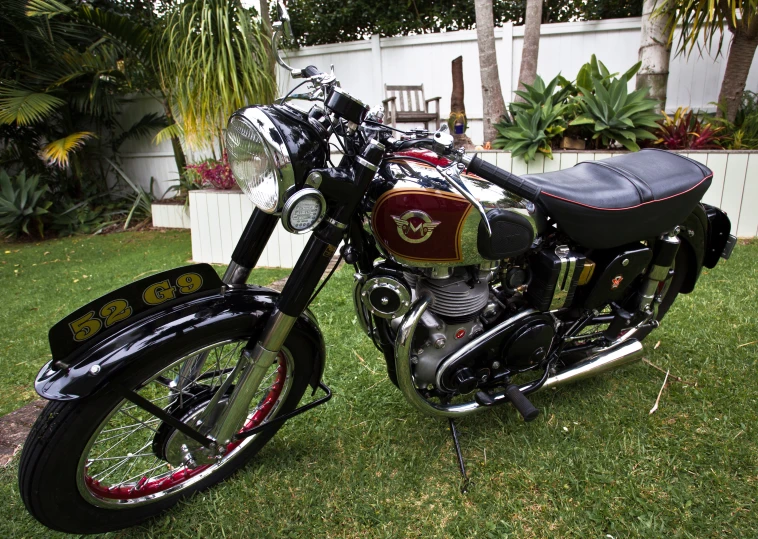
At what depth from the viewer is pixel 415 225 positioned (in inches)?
50.4

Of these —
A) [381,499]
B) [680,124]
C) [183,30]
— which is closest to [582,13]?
[680,124]

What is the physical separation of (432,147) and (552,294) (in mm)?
666

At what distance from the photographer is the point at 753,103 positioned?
181 inches

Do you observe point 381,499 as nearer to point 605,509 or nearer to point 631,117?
point 605,509

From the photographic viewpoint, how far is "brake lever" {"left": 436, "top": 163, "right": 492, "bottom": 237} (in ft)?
4.03

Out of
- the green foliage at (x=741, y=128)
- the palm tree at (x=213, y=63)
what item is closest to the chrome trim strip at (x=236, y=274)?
the palm tree at (x=213, y=63)

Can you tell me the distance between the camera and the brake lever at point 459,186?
4.03ft

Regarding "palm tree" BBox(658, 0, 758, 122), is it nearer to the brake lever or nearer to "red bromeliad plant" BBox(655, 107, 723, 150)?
"red bromeliad plant" BBox(655, 107, 723, 150)

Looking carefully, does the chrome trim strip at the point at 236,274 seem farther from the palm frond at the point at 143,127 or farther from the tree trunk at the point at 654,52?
the palm frond at the point at 143,127

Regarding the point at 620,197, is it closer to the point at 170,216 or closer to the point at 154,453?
the point at 154,453

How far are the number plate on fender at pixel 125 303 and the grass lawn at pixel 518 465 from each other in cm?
64

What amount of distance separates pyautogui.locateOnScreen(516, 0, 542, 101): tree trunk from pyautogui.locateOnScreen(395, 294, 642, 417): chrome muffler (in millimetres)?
3799

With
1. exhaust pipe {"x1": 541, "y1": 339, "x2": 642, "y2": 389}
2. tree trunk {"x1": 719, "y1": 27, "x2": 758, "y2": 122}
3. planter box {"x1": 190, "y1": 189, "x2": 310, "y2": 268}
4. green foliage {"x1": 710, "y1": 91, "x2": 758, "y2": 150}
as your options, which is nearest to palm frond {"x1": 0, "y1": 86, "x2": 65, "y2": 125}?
planter box {"x1": 190, "y1": 189, "x2": 310, "y2": 268}

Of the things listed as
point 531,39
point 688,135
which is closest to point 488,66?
point 531,39
